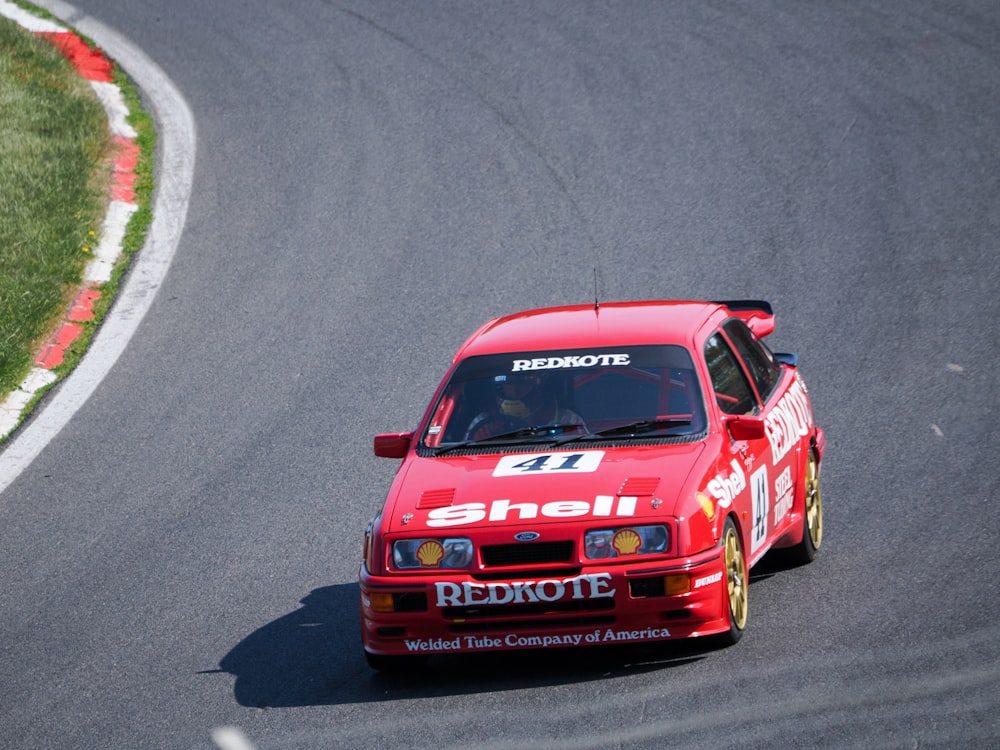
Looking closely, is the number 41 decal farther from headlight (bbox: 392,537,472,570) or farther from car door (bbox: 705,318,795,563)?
car door (bbox: 705,318,795,563)

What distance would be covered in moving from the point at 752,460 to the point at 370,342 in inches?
210

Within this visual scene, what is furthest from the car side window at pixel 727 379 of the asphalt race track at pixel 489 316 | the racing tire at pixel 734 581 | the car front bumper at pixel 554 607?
the car front bumper at pixel 554 607

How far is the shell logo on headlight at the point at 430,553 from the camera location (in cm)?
666

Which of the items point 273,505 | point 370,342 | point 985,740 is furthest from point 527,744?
point 370,342

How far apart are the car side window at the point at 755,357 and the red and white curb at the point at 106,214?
5580 millimetres

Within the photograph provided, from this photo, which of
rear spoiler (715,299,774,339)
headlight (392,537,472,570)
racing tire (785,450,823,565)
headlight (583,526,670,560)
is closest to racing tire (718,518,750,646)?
headlight (583,526,670,560)

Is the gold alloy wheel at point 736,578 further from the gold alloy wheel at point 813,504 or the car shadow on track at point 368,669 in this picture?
the gold alloy wheel at point 813,504

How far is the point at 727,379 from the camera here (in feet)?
26.0

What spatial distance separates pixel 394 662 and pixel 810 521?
275cm

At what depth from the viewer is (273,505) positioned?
9.64 m

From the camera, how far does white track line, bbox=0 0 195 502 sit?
11258 mm

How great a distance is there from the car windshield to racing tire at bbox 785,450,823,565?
130 cm

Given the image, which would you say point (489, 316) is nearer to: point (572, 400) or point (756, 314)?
point (756, 314)

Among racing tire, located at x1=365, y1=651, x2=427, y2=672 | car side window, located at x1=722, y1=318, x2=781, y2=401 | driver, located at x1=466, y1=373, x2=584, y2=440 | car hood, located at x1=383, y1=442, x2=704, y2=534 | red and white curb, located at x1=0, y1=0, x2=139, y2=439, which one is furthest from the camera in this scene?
red and white curb, located at x1=0, y1=0, x2=139, y2=439
